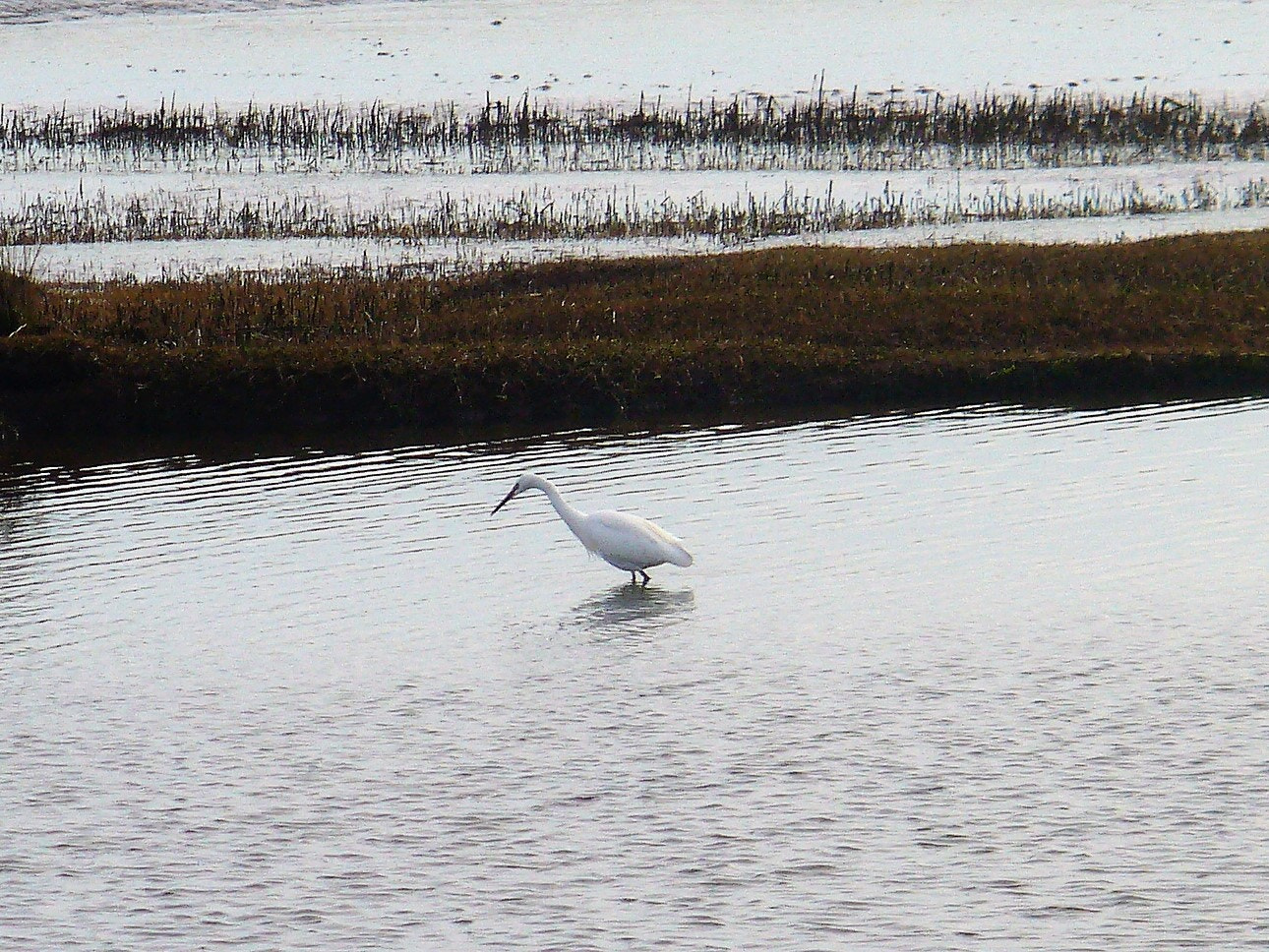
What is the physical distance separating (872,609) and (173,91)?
1527 inches

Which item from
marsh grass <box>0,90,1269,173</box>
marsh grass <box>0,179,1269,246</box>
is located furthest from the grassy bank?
marsh grass <box>0,90,1269,173</box>

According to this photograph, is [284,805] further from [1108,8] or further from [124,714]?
[1108,8]

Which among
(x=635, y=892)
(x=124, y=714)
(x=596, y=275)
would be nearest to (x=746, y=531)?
(x=124, y=714)

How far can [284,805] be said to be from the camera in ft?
28.0

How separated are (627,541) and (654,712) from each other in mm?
2626

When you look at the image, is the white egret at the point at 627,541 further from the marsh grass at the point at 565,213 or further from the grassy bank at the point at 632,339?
the marsh grass at the point at 565,213

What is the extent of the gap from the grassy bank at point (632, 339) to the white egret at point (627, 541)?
7149mm

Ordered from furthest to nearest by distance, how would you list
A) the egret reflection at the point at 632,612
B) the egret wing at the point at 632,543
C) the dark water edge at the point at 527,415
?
the dark water edge at the point at 527,415
the egret wing at the point at 632,543
the egret reflection at the point at 632,612

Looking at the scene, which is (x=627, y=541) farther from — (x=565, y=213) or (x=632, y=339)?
(x=565, y=213)

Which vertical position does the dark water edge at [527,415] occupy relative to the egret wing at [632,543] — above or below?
below

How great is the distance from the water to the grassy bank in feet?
11.2

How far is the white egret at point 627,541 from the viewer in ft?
40.0

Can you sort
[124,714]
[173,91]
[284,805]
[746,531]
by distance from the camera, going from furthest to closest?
[173,91] < [746,531] < [124,714] < [284,805]

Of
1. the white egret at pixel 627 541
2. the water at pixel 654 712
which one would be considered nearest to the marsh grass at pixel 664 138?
the water at pixel 654 712
